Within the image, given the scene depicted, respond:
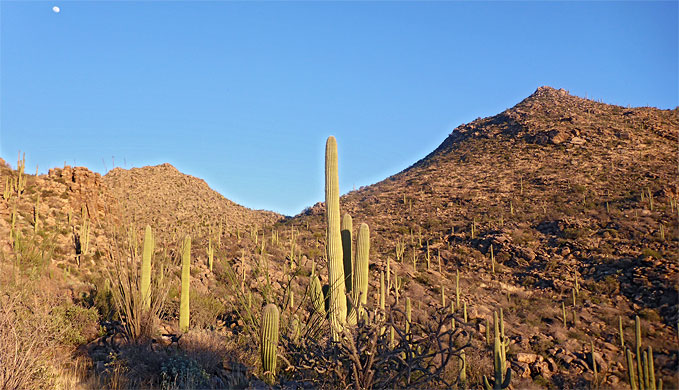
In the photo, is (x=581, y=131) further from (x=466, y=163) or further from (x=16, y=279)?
(x=16, y=279)

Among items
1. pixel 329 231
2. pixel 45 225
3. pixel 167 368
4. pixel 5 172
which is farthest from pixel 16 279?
pixel 5 172

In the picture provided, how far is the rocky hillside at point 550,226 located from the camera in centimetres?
1575

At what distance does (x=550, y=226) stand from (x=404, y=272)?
30.8ft

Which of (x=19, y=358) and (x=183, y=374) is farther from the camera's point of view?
(x=183, y=374)

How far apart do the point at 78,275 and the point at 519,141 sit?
112 feet

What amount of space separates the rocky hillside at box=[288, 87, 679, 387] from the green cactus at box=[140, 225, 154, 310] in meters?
9.54

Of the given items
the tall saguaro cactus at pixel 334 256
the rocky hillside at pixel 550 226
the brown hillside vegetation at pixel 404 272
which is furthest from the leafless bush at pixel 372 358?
the rocky hillside at pixel 550 226

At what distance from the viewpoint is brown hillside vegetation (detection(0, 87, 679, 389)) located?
7.09 m

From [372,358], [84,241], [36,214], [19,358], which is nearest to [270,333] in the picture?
[372,358]

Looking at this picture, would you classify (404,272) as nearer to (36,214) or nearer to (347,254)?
(347,254)

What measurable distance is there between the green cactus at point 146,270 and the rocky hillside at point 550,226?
9541 mm

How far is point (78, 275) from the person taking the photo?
584 inches

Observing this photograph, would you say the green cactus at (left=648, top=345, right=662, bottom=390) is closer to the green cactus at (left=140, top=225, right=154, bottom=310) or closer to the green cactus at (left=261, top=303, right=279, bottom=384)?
the green cactus at (left=261, top=303, right=279, bottom=384)

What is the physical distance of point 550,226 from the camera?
2502 centimetres
